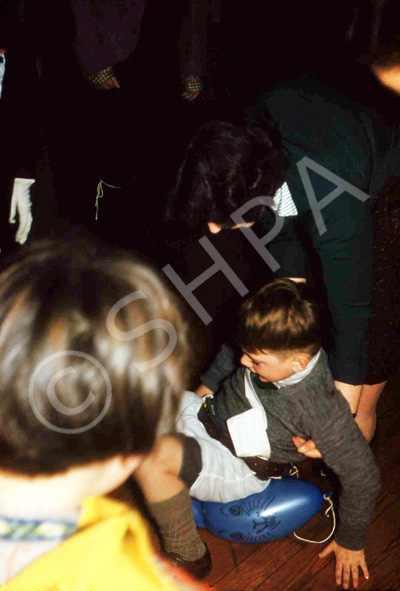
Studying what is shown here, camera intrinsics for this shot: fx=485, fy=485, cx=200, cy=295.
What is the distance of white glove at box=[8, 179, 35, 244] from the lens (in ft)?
5.81

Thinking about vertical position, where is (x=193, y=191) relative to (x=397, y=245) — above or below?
above

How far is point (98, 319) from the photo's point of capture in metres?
0.52

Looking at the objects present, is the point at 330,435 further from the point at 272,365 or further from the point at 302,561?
the point at 302,561

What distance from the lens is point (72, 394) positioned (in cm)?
52

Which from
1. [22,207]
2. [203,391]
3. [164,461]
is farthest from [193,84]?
[164,461]

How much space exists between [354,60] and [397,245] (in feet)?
1.32

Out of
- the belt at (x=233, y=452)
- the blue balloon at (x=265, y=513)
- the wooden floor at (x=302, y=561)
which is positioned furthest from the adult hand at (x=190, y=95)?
the wooden floor at (x=302, y=561)

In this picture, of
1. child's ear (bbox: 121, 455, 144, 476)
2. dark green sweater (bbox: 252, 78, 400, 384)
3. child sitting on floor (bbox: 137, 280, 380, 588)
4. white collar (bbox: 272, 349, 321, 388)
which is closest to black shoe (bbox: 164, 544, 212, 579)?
child sitting on floor (bbox: 137, 280, 380, 588)

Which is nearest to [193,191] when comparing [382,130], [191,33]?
[382,130]

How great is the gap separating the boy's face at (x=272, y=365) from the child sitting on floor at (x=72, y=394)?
1.66 feet

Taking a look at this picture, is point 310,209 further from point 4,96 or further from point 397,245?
point 4,96

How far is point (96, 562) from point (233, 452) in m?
0.72

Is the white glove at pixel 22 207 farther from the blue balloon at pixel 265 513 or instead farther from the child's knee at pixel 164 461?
the blue balloon at pixel 265 513

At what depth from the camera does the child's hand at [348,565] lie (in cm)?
130
